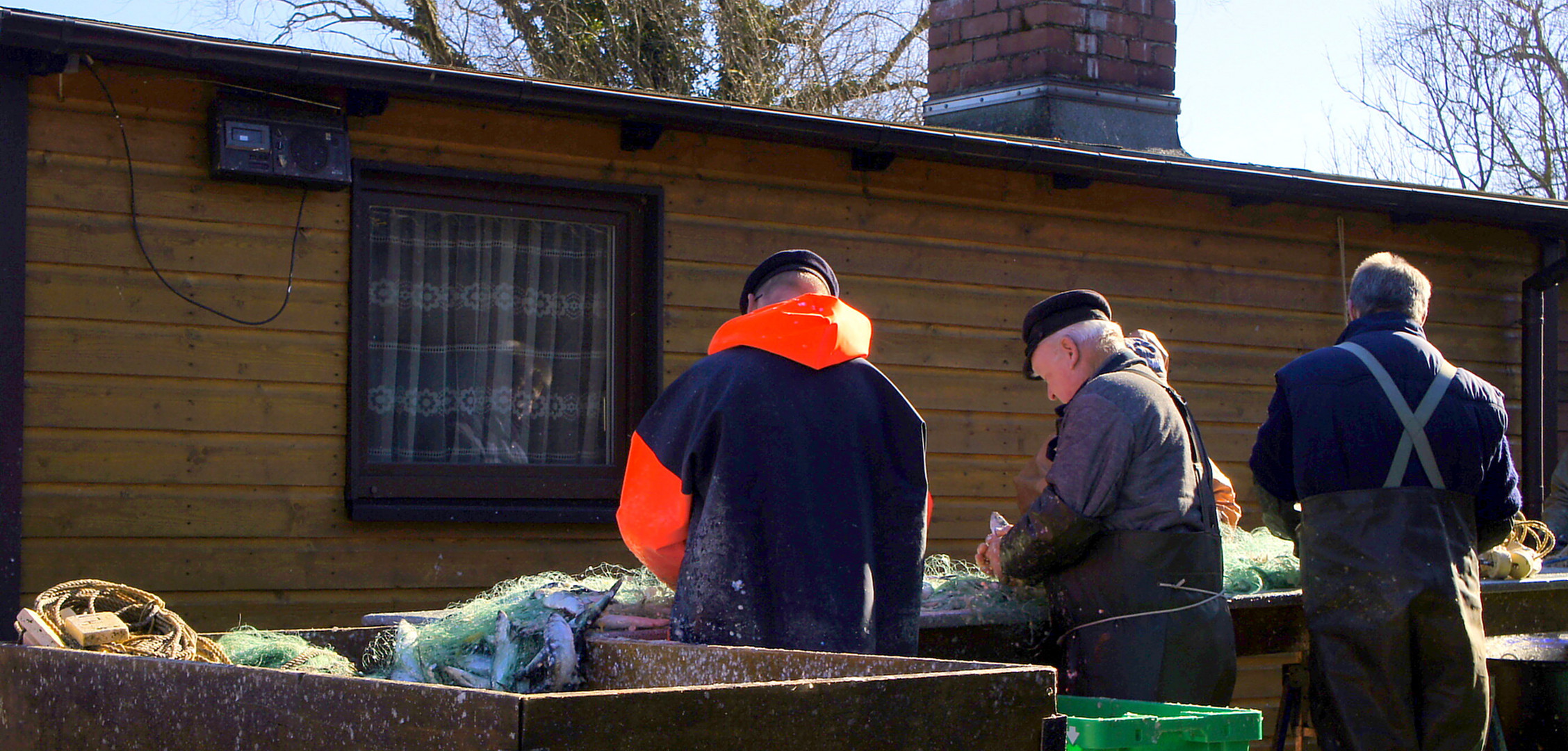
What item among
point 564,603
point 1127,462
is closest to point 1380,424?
point 1127,462

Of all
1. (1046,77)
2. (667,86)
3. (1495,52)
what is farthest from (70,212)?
(1495,52)

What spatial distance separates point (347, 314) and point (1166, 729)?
388 centimetres

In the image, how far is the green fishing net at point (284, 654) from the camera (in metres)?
2.90

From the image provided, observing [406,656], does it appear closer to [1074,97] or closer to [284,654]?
[284,654]

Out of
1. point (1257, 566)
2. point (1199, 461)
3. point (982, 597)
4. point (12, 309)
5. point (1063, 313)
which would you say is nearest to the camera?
point (1199, 461)

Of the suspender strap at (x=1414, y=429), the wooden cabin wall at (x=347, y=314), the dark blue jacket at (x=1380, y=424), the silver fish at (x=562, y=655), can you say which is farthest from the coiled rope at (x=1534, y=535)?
the silver fish at (x=562, y=655)

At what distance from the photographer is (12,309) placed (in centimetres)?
462

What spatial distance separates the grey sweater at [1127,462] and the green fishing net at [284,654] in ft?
5.76

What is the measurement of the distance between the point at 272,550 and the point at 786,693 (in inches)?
153

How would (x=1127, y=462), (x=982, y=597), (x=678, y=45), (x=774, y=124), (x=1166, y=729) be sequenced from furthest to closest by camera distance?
(x=678, y=45)
(x=774, y=124)
(x=982, y=597)
(x=1127, y=462)
(x=1166, y=729)

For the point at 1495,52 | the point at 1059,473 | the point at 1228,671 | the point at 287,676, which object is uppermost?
the point at 1495,52

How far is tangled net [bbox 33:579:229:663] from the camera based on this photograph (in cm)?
256

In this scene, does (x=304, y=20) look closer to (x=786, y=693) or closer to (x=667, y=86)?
(x=667, y=86)

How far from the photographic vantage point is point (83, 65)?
15.8 feet
